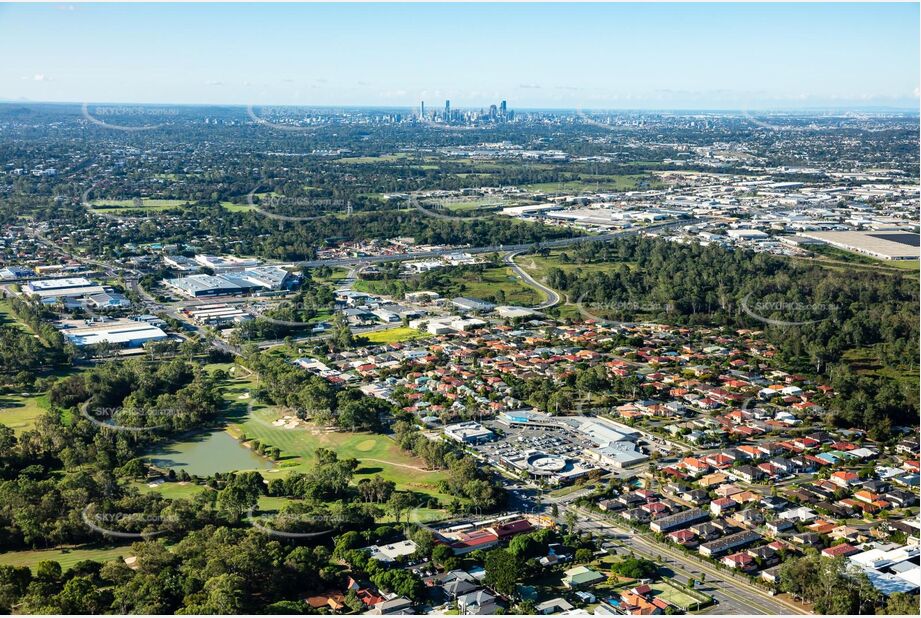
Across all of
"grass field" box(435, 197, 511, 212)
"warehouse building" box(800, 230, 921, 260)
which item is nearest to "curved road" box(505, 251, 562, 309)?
"grass field" box(435, 197, 511, 212)

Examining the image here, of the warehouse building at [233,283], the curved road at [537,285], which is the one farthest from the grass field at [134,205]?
the curved road at [537,285]

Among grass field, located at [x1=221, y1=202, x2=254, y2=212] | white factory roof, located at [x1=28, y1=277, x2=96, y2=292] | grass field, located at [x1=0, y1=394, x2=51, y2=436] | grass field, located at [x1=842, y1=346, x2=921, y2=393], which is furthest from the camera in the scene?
grass field, located at [x1=221, y1=202, x2=254, y2=212]

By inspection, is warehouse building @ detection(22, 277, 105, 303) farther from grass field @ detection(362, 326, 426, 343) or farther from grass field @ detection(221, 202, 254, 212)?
grass field @ detection(221, 202, 254, 212)

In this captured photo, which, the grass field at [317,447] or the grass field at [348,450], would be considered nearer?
the grass field at [317,447]

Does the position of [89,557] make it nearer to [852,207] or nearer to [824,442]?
[824,442]

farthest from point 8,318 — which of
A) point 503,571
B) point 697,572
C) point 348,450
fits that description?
point 697,572

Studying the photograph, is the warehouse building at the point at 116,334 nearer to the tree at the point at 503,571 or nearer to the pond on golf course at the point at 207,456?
the pond on golf course at the point at 207,456

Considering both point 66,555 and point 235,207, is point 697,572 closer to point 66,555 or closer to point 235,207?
point 66,555
